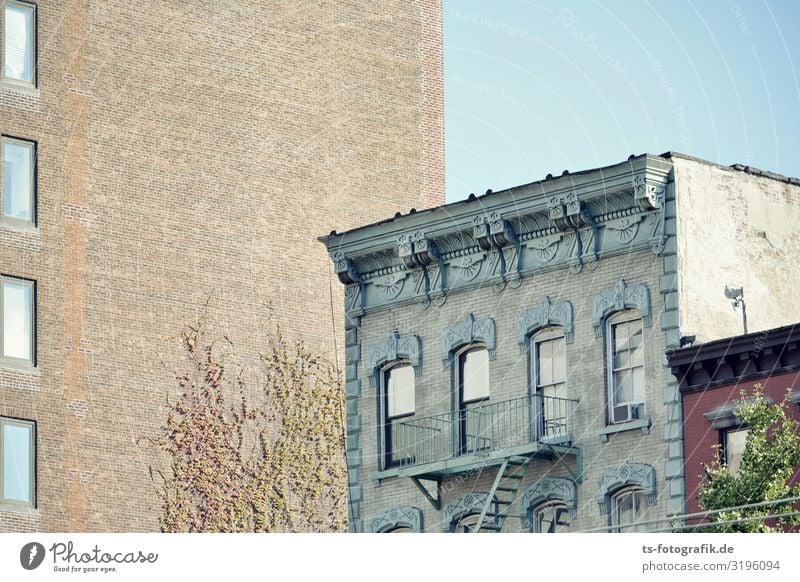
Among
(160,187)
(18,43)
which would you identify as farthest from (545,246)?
(18,43)

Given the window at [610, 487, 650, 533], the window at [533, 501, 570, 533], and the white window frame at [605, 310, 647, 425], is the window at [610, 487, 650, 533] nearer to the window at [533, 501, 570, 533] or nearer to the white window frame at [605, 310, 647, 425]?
the window at [533, 501, 570, 533]

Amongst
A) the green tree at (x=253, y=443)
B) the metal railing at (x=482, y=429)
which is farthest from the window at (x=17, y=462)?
the metal railing at (x=482, y=429)

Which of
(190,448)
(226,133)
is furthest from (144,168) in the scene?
(190,448)

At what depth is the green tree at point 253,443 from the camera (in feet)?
180

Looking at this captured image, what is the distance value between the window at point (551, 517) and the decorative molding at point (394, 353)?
433 cm

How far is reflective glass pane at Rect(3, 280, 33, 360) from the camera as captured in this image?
173 ft

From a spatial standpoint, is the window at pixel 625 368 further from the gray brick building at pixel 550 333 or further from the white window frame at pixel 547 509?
the white window frame at pixel 547 509

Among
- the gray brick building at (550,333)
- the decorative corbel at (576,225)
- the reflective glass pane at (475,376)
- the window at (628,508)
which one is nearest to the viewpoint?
the window at (628,508)

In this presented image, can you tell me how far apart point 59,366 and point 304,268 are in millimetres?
7616

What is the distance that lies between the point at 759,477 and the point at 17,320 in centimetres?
2302

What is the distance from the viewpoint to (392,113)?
60.7 m

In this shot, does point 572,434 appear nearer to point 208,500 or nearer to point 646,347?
point 646,347
